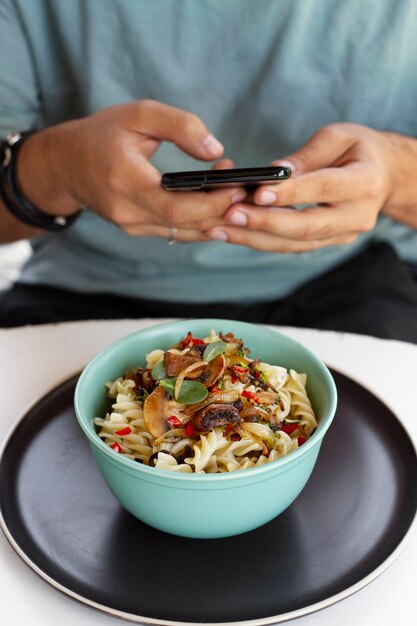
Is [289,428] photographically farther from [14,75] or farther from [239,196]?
[14,75]

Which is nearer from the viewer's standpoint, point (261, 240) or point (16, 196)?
point (261, 240)

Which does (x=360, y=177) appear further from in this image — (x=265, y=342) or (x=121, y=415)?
(x=121, y=415)

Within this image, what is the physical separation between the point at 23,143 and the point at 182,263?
1.74ft

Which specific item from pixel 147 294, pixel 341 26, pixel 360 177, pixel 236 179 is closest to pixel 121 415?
pixel 236 179

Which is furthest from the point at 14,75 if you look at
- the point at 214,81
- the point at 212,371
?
the point at 212,371

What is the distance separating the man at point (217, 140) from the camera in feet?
4.80

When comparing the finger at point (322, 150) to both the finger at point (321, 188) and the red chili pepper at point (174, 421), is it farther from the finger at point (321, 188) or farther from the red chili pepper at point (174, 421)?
the red chili pepper at point (174, 421)

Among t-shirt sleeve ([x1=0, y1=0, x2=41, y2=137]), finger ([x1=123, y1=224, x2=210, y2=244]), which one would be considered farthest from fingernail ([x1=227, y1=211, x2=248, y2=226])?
t-shirt sleeve ([x1=0, y1=0, x2=41, y2=137])

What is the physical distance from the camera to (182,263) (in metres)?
1.82

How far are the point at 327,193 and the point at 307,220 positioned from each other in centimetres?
7

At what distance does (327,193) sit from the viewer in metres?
1.29

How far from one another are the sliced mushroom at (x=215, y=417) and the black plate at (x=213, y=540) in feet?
0.52

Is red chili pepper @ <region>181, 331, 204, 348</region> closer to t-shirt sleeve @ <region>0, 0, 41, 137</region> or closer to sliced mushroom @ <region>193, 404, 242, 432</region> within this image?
sliced mushroom @ <region>193, 404, 242, 432</region>

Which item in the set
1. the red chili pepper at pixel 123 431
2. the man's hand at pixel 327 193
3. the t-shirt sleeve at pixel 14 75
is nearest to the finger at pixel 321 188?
the man's hand at pixel 327 193
